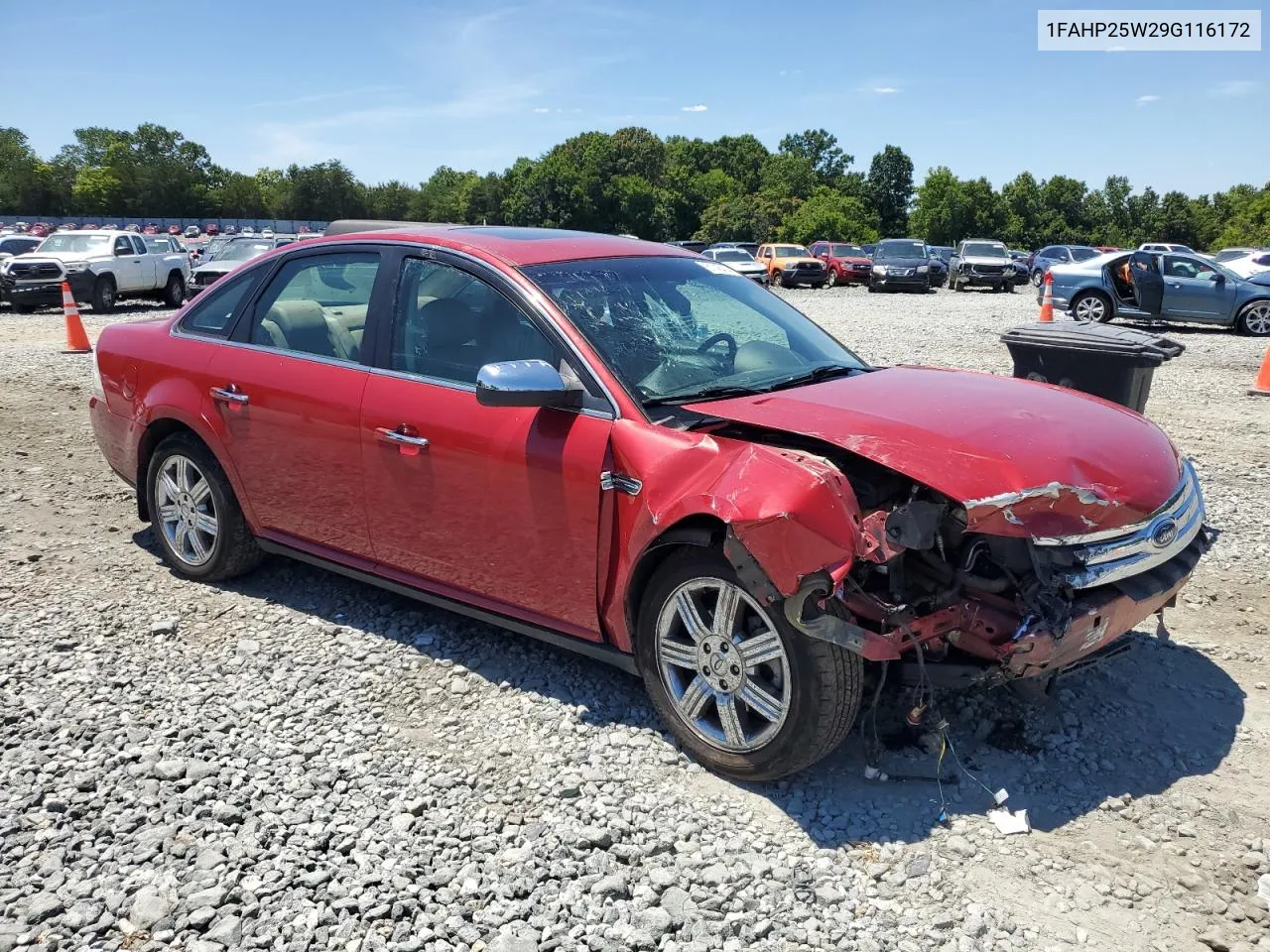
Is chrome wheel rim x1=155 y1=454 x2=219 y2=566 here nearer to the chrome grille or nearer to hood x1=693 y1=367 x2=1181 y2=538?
hood x1=693 y1=367 x2=1181 y2=538

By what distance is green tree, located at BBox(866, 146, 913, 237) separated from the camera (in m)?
95.9

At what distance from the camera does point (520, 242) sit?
4.17 metres

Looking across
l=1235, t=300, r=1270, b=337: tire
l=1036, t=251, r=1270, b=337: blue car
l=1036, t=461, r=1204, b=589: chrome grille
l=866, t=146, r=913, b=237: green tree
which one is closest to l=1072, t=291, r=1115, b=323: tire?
l=1036, t=251, r=1270, b=337: blue car

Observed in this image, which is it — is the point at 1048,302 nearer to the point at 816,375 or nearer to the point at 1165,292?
the point at 1165,292

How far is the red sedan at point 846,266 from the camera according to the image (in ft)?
121

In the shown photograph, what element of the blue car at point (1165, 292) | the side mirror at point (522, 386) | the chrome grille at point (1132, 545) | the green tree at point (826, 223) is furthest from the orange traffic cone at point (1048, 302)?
the green tree at point (826, 223)

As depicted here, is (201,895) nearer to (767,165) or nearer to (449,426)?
(449,426)

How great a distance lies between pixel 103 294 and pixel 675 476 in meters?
21.0

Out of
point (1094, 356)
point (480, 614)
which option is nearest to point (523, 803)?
point (480, 614)

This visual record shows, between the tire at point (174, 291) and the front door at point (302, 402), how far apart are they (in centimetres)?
1973

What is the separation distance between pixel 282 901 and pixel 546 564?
4.62ft

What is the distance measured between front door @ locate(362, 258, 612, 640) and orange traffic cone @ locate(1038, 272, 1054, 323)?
606 inches

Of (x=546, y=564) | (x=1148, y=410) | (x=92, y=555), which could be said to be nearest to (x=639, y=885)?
(x=546, y=564)

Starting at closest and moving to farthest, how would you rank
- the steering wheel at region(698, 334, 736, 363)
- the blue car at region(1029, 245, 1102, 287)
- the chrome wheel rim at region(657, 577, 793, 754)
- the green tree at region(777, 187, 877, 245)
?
the chrome wheel rim at region(657, 577, 793, 754), the steering wheel at region(698, 334, 736, 363), the blue car at region(1029, 245, 1102, 287), the green tree at region(777, 187, 877, 245)
